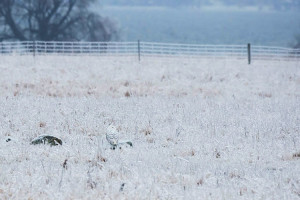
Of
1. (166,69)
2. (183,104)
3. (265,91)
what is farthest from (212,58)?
(183,104)

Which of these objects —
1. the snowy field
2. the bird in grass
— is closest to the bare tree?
the snowy field

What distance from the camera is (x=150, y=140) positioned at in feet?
30.5

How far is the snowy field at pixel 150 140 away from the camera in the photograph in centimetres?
669

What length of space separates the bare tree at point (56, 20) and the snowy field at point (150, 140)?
22.7 metres

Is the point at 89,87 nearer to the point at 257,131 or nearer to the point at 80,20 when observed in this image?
the point at 257,131

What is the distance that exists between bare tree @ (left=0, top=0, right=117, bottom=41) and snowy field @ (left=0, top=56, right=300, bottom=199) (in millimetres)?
22678

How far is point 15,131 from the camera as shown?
388 inches

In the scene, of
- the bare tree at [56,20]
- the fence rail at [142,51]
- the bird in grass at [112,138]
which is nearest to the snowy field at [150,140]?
the bird in grass at [112,138]

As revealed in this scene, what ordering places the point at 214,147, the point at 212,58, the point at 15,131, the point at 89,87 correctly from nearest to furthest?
the point at 214,147 < the point at 15,131 < the point at 89,87 < the point at 212,58

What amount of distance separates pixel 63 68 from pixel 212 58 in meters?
10.1

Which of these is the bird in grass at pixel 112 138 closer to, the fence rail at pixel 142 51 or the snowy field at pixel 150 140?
the snowy field at pixel 150 140

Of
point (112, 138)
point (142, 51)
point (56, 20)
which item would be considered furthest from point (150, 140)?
point (56, 20)

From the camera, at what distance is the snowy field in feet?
21.9

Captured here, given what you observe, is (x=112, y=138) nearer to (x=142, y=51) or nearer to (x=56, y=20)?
(x=142, y=51)
